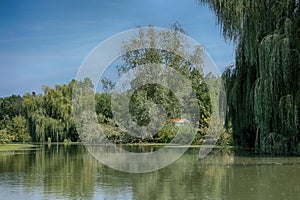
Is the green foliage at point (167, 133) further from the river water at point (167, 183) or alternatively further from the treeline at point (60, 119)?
the river water at point (167, 183)

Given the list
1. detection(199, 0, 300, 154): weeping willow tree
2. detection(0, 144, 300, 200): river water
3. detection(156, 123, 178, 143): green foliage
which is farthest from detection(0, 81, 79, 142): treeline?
detection(0, 144, 300, 200): river water

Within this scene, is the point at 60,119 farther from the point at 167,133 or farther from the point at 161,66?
the point at 161,66

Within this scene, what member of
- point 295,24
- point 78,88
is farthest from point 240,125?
point 78,88

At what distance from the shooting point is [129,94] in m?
27.3

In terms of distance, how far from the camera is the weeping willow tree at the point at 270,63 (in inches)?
482

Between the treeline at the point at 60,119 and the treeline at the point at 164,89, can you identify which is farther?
the treeline at the point at 60,119

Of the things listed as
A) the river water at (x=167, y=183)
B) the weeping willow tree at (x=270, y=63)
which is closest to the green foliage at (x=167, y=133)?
the weeping willow tree at (x=270, y=63)

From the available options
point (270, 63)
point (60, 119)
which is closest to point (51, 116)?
point (60, 119)

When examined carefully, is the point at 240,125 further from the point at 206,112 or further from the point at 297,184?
the point at 206,112

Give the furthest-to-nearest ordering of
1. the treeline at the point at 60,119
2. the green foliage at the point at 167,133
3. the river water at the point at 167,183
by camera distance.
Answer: the treeline at the point at 60,119, the green foliage at the point at 167,133, the river water at the point at 167,183

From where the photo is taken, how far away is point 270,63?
40.5ft

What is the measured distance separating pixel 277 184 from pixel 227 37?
27.5ft

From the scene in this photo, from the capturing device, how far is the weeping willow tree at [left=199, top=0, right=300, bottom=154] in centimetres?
1225

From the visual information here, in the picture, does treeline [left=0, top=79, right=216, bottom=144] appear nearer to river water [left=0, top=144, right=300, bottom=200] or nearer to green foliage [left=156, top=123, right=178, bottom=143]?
green foliage [left=156, top=123, right=178, bottom=143]
